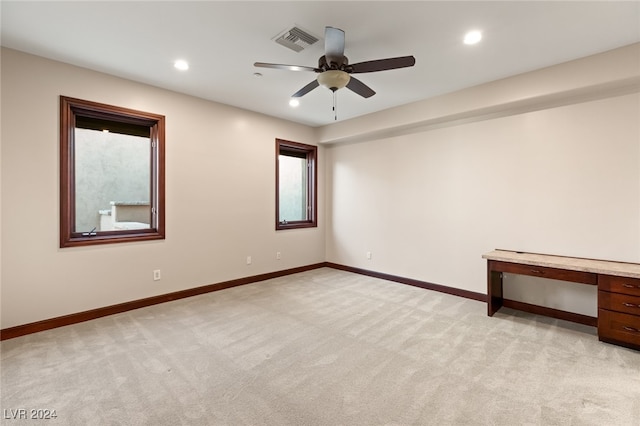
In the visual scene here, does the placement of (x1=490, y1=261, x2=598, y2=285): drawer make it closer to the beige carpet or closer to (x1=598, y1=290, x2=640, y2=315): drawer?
(x1=598, y1=290, x2=640, y2=315): drawer

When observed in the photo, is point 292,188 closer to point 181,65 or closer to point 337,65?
point 181,65

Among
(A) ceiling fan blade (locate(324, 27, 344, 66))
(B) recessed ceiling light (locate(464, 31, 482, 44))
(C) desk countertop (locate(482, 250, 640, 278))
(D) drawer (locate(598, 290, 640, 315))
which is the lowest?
(D) drawer (locate(598, 290, 640, 315))

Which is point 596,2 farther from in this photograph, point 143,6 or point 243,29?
point 143,6

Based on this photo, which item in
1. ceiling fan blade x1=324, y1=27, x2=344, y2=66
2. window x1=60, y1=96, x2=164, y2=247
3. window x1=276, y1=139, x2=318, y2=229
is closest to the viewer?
ceiling fan blade x1=324, y1=27, x2=344, y2=66

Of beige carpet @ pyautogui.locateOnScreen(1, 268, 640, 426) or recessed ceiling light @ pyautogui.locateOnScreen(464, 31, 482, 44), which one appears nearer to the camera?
beige carpet @ pyautogui.locateOnScreen(1, 268, 640, 426)

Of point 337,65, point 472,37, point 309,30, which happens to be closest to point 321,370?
point 337,65

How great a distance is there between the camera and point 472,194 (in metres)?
4.09

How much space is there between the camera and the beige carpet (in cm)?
185

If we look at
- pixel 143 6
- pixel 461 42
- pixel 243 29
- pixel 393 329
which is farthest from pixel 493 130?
pixel 143 6

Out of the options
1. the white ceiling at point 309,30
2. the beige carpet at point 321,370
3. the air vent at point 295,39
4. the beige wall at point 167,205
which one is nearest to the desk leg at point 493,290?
the beige carpet at point 321,370

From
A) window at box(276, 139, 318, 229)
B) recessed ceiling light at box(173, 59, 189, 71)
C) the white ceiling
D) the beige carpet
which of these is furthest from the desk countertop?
recessed ceiling light at box(173, 59, 189, 71)

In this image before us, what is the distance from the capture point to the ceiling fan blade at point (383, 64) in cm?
231

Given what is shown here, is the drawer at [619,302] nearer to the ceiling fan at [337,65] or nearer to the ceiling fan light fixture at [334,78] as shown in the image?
the ceiling fan at [337,65]

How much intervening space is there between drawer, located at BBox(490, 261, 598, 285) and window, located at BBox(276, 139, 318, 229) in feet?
11.2
